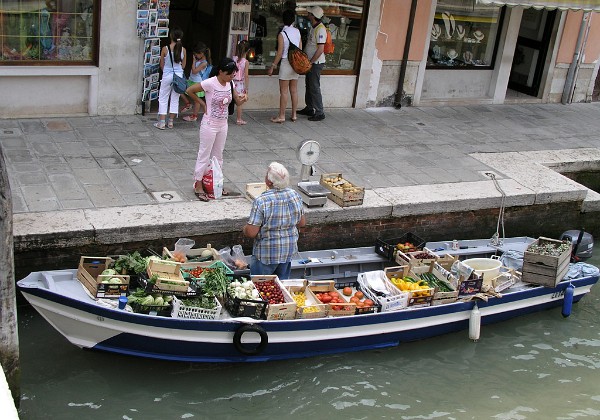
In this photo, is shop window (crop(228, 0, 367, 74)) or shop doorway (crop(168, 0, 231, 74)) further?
shop doorway (crop(168, 0, 231, 74))

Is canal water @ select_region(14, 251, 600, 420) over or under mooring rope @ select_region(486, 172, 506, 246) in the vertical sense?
under

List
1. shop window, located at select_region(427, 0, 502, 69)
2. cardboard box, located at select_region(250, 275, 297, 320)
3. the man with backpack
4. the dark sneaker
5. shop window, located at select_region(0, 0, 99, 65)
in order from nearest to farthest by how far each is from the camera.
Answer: cardboard box, located at select_region(250, 275, 297, 320)
shop window, located at select_region(0, 0, 99, 65)
the man with backpack
the dark sneaker
shop window, located at select_region(427, 0, 502, 69)

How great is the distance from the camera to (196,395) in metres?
7.72

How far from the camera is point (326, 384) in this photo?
26.7 feet

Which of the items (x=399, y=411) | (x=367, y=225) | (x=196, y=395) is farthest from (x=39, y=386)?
(x=367, y=225)

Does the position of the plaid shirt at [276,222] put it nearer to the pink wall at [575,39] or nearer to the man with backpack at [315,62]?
the man with backpack at [315,62]

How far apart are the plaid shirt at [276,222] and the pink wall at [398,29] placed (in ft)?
20.3

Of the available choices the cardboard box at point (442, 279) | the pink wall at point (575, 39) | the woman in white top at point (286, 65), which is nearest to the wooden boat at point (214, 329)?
the cardboard box at point (442, 279)

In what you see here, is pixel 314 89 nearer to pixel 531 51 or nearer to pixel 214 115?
pixel 214 115

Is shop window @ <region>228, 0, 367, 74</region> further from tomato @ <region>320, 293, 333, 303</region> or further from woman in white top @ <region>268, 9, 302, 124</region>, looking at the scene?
tomato @ <region>320, 293, 333, 303</region>

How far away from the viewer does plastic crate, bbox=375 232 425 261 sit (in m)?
9.55

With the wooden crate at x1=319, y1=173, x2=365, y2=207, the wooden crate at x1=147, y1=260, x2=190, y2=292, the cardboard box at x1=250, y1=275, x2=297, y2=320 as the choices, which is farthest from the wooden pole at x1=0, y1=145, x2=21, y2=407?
the wooden crate at x1=319, y1=173, x2=365, y2=207

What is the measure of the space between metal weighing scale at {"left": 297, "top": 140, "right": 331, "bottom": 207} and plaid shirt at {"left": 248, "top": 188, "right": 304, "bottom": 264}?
124 centimetres

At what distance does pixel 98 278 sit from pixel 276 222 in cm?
175
